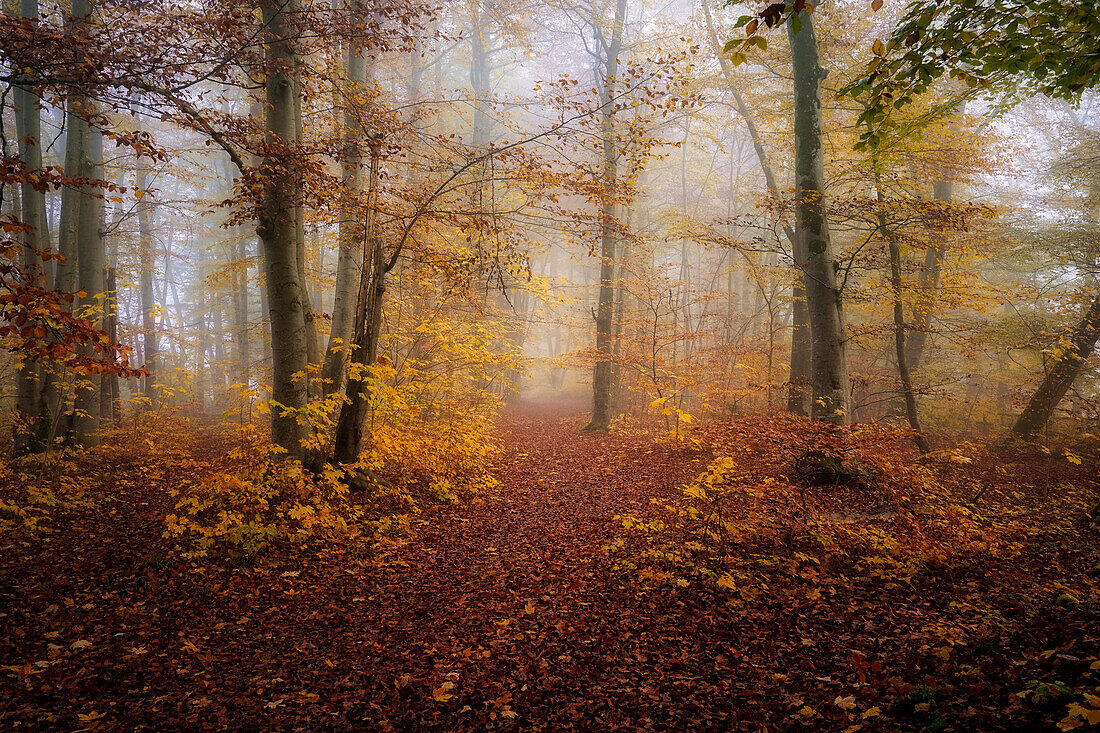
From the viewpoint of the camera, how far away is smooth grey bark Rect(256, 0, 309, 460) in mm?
6363

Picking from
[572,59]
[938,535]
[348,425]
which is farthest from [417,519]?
[572,59]

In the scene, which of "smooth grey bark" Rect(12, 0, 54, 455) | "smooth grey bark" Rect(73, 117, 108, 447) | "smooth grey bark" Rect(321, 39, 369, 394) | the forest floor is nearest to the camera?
the forest floor

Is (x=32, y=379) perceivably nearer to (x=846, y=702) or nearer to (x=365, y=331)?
(x=365, y=331)

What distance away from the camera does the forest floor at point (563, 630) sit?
2.99m

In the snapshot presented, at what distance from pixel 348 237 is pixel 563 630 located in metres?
7.15

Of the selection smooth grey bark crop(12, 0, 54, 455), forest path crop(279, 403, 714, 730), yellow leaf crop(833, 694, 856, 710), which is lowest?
forest path crop(279, 403, 714, 730)

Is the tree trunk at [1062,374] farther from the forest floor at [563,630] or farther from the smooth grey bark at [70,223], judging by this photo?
the smooth grey bark at [70,223]

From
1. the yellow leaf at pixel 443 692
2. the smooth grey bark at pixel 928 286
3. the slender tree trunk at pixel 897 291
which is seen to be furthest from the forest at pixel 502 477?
the smooth grey bark at pixel 928 286

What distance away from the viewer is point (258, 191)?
573cm

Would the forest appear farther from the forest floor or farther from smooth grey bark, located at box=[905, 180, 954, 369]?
smooth grey bark, located at box=[905, 180, 954, 369]

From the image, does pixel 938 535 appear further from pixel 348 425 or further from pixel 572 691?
pixel 348 425

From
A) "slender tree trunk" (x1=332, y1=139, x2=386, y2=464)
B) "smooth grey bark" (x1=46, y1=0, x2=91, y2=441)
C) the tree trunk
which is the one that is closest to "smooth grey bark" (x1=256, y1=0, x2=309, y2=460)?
"slender tree trunk" (x1=332, y1=139, x2=386, y2=464)

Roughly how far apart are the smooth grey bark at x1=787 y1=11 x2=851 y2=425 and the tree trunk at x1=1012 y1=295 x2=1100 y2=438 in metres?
7.37

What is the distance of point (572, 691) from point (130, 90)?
21.8ft
